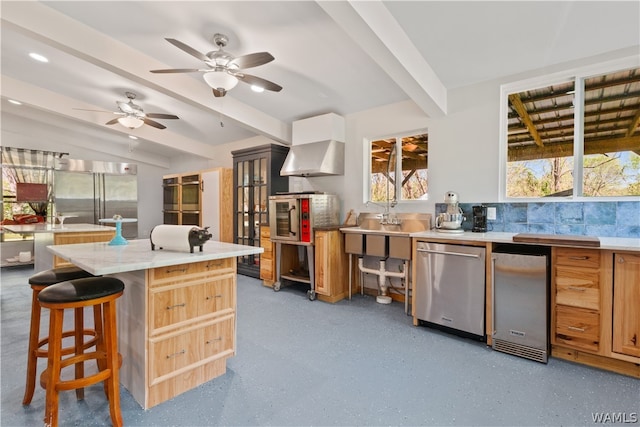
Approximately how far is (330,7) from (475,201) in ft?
8.11

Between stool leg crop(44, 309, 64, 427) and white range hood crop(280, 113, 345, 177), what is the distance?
3.21 meters

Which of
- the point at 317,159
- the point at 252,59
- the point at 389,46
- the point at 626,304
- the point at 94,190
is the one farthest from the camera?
the point at 94,190

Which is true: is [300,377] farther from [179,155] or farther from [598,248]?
[179,155]

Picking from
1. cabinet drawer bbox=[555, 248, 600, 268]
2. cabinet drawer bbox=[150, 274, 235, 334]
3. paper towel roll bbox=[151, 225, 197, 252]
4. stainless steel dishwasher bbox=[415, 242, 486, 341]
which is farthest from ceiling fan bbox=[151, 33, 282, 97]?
cabinet drawer bbox=[555, 248, 600, 268]

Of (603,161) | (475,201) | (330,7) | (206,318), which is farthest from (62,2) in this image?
(603,161)

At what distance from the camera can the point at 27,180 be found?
20.6 feet

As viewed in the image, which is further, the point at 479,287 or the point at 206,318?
the point at 479,287

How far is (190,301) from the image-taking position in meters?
1.92

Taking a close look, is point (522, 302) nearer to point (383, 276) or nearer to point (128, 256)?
point (383, 276)

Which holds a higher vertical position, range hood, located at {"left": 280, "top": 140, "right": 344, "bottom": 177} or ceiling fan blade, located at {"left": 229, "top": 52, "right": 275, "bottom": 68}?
ceiling fan blade, located at {"left": 229, "top": 52, "right": 275, "bottom": 68}

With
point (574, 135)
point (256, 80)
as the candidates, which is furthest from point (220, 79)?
point (574, 135)

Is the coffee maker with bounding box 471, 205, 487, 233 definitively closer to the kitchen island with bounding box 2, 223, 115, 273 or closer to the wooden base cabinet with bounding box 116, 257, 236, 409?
the wooden base cabinet with bounding box 116, 257, 236, 409

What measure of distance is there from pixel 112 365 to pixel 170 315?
36 centimetres

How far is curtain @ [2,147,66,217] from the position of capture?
6.07 meters
